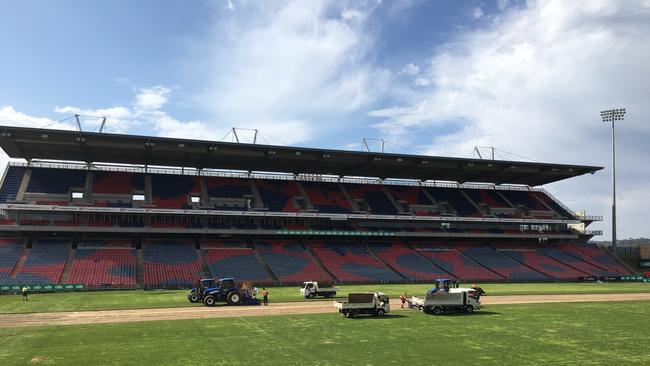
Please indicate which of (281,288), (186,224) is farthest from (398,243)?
(186,224)

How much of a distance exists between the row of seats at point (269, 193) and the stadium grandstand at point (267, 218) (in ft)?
0.93

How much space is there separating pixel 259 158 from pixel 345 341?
167ft

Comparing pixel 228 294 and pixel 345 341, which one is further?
pixel 228 294

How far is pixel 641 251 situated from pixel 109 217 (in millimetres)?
89758

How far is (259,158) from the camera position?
71875 millimetres

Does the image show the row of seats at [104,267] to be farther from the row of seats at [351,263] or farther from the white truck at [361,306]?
the white truck at [361,306]

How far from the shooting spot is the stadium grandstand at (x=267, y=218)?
6044 centimetres

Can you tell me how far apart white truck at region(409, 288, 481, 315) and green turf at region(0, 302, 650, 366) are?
1.01m

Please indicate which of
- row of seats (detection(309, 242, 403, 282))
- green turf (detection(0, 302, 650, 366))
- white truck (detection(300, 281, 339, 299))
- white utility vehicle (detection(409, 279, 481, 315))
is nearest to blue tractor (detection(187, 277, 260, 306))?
white truck (detection(300, 281, 339, 299))

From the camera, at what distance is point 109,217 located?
6519 centimetres

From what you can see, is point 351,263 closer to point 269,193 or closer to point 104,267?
Answer: point 269,193

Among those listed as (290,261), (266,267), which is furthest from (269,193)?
(266,267)

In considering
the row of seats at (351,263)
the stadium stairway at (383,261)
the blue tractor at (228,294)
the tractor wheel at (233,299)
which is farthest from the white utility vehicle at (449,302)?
the stadium stairway at (383,261)

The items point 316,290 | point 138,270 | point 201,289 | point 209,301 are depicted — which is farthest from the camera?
point 138,270
